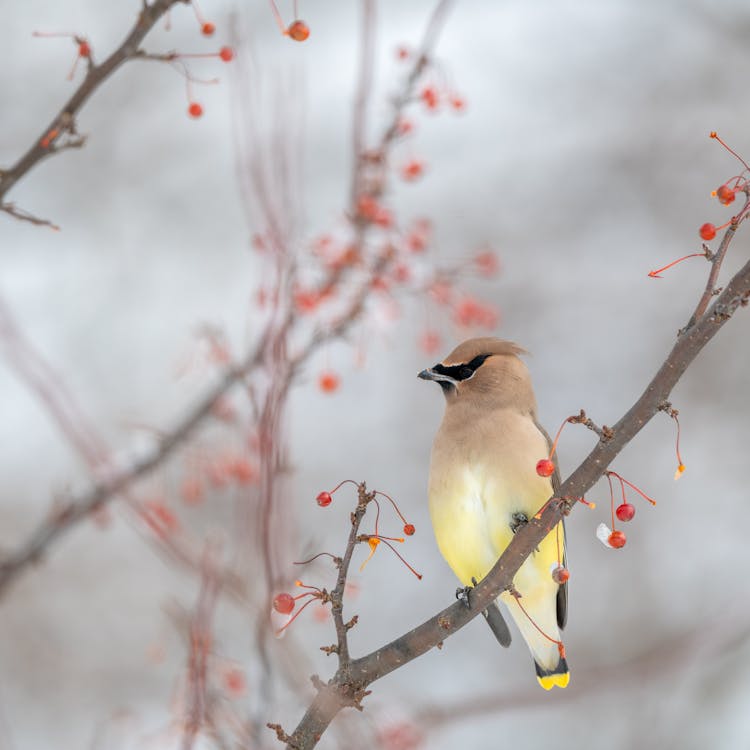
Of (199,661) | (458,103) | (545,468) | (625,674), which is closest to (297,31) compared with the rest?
(545,468)

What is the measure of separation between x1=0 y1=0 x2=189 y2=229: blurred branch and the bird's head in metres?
Result: 1.70

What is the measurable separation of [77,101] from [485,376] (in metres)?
1.91

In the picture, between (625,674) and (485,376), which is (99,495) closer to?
(485,376)

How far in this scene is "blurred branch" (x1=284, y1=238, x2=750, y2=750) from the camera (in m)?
2.18

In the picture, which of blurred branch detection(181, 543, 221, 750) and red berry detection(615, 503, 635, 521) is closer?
blurred branch detection(181, 543, 221, 750)

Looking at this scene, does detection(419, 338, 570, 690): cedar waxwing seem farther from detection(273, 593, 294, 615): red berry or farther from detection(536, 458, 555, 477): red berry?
detection(273, 593, 294, 615): red berry

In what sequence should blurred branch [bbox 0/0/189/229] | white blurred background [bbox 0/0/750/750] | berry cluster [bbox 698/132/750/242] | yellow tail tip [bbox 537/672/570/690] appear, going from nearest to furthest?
berry cluster [bbox 698/132/750/242] < blurred branch [bbox 0/0/189/229] < yellow tail tip [bbox 537/672/570/690] < white blurred background [bbox 0/0/750/750]

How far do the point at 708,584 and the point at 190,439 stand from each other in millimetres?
6097

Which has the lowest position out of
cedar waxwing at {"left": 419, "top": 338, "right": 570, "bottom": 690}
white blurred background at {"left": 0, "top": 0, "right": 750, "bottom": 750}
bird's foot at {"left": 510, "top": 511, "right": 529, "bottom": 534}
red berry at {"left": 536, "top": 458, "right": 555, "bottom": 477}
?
red berry at {"left": 536, "top": 458, "right": 555, "bottom": 477}

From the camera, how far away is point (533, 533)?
2.49 metres

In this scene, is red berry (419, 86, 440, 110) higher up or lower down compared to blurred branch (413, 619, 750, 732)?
higher up

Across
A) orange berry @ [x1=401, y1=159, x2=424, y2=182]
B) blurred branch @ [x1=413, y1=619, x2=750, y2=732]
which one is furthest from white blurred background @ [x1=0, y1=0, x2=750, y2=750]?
orange berry @ [x1=401, y1=159, x2=424, y2=182]

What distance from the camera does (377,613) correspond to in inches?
347

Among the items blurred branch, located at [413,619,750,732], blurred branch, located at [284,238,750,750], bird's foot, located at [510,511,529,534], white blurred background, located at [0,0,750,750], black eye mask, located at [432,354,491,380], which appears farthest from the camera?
white blurred background, located at [0,0,750,750]
